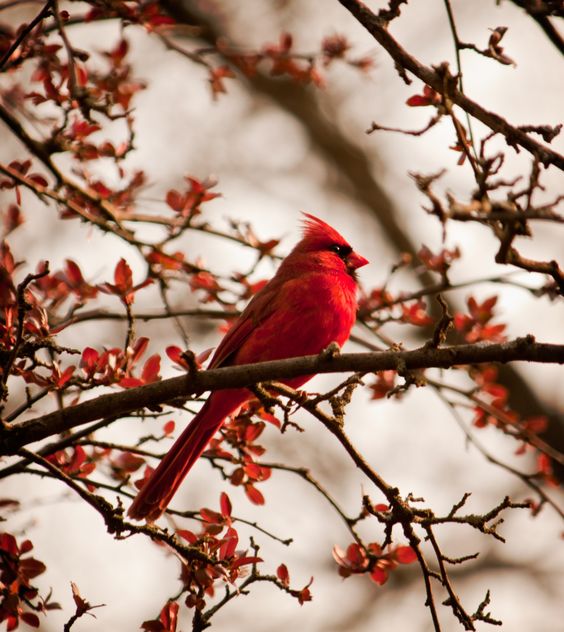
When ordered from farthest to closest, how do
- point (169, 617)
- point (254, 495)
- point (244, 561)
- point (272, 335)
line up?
point (272, 335) → point (254, 495) → point (244, 561) → point (169, 617)

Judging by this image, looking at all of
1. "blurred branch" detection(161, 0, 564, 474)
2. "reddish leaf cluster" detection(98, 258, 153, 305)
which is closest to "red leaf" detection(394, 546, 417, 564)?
"reddish leaf cluster" detection(98, 258, 153, 305)

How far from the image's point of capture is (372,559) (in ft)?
9.62

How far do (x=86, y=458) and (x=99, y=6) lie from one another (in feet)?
5.12

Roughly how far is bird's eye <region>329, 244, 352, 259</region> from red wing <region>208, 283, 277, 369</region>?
623mm

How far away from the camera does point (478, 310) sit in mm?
3746

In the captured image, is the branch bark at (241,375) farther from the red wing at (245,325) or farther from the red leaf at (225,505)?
the red wing at (245,325)

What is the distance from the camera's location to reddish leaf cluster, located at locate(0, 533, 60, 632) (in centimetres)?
262

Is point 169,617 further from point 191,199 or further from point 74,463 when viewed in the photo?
point 191,199

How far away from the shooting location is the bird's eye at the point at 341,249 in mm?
4199

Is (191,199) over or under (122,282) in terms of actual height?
over

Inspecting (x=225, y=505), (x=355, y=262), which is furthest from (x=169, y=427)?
(x=355, y=262)

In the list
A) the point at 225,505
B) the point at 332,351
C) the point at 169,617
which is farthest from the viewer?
the point at 225,505

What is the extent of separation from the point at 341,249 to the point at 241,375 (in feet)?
6.38

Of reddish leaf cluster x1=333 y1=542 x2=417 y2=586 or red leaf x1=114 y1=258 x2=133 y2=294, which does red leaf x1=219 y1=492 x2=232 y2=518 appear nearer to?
reddish leaf cluster x1=333 y1=542 x2=417 y2=586
